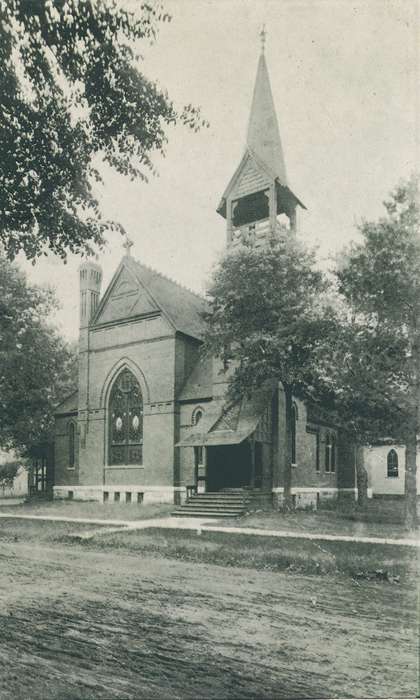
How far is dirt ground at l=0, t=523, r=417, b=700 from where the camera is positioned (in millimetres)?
4930

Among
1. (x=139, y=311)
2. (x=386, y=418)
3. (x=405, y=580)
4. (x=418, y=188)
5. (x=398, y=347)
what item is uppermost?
(x=418, y=188)

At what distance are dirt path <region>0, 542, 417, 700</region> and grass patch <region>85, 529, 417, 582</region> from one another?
0.97 meters

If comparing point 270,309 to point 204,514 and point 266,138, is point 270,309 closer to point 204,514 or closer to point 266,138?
point 204,514

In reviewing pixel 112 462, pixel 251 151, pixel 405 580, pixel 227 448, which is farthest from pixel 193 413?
pixel 405 580

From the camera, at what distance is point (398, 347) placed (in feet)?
59.9

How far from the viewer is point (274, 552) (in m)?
12.3

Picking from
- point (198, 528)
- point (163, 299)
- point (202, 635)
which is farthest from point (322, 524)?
point (163, 299)

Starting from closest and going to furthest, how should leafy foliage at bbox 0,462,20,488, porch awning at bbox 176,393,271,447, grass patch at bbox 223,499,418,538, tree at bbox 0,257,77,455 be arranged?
grass patch at bbox 223,499,418,538, porch awning at bbox 176,393,271,447, tree at bbox 0,257,77,455, leafy foliage at bbox 0,462,20,488

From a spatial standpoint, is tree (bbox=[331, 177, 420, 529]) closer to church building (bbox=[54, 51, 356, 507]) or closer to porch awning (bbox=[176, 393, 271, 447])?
porch awning (bbox=[176, 393, 271, 447])

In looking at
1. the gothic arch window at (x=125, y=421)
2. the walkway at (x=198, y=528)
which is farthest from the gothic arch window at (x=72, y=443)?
the walkway at (x=198, y=528)

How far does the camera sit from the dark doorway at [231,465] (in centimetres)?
2517

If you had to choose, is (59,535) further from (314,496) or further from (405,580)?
(314,496)

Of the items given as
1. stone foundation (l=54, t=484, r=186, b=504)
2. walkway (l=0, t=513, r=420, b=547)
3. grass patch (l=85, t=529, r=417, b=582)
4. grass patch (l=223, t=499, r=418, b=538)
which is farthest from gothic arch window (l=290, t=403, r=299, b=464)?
grass patch (l=85, t=529, r=417, b=582)

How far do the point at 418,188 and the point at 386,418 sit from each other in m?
7.61
